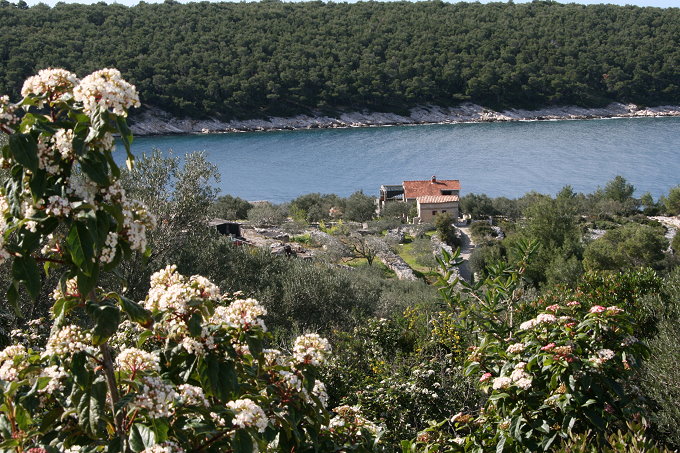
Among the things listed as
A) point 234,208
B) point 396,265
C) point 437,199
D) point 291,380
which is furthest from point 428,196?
point 291,380

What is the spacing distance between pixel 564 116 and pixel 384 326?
116 metres

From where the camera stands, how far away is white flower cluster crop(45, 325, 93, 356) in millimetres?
2213

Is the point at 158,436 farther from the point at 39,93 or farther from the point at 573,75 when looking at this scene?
the point at 573,75

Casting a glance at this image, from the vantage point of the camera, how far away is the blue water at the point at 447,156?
6034 cm

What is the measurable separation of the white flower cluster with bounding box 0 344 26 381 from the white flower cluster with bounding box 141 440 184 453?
0.61 metres

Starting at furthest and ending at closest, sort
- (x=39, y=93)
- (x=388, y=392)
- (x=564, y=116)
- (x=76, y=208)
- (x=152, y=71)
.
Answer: (x=564, y=116)
(x=152, y=71)
(x=388, y=392)
(x=39, y=93)
(x=76, y=208)

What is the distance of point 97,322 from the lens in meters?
2.12

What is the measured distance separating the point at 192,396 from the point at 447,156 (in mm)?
75885

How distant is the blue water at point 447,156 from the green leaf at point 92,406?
4674 centimetres

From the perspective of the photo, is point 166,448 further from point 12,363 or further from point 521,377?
point 521,377

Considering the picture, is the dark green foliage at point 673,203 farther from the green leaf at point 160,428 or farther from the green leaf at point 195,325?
the green leaf at point 160,428

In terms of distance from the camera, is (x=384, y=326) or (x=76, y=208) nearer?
(x=76, y=208)

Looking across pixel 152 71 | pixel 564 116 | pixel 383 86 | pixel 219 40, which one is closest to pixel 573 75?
pixel 564 116

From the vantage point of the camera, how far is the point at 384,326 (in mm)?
7941
